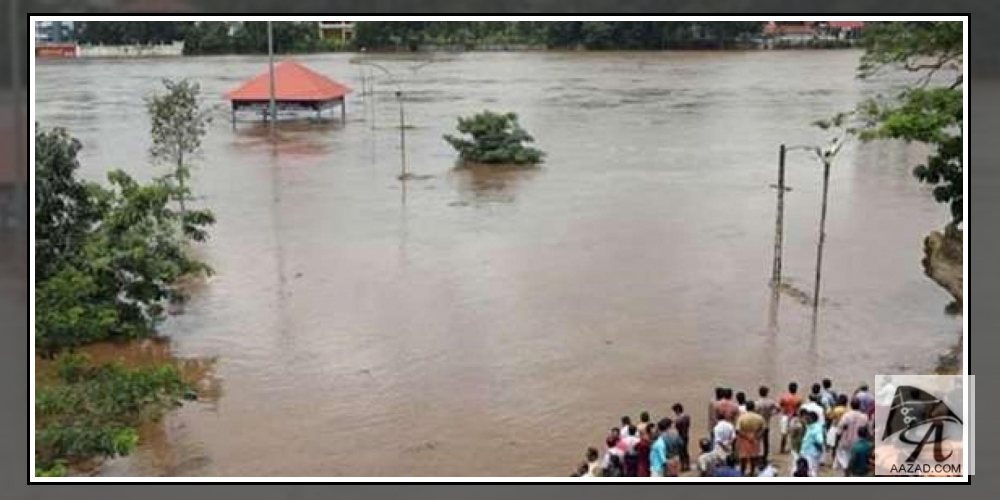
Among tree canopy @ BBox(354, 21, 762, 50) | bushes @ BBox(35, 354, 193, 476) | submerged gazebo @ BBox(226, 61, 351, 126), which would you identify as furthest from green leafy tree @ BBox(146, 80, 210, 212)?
tree canopy @ BBox(354, 21, 762, 50)

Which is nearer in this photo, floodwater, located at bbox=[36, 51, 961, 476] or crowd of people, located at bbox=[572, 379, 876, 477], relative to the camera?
crowd of people, located at bbox=[572, 379, 876, 477]

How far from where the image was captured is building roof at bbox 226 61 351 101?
8891 mm

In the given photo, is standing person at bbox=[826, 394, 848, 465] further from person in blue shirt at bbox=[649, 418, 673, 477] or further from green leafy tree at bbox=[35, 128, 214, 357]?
green leafy tree at bbox=[35, 128, 214, 357]

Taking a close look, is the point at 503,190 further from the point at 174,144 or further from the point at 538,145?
the point at 174,144

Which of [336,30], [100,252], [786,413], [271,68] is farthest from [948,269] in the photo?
[100,252]

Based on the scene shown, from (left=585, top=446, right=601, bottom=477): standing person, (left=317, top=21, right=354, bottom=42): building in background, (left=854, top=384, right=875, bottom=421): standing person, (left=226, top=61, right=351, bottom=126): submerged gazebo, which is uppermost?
(left=317, top=21, right=354, bottom=42): building in background

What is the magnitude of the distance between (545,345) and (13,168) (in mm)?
3874

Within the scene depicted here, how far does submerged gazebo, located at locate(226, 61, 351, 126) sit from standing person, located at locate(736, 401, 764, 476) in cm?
427

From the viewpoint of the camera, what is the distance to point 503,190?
1248 cm

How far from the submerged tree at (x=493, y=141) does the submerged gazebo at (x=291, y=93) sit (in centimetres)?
182

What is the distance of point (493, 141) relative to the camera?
12.7 m

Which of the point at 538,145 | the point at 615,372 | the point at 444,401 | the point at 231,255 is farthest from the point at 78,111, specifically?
the point at 538,145

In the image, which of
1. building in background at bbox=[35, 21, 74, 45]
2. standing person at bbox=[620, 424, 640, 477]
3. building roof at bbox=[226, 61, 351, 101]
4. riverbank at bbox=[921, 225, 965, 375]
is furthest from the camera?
building roof at bbox=[226, 61, 351, 101]

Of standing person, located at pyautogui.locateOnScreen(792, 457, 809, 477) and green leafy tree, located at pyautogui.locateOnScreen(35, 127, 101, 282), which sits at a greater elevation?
green leafy tree, located at pyautogui.locateOnScreen(35, 127, 101, 282)
